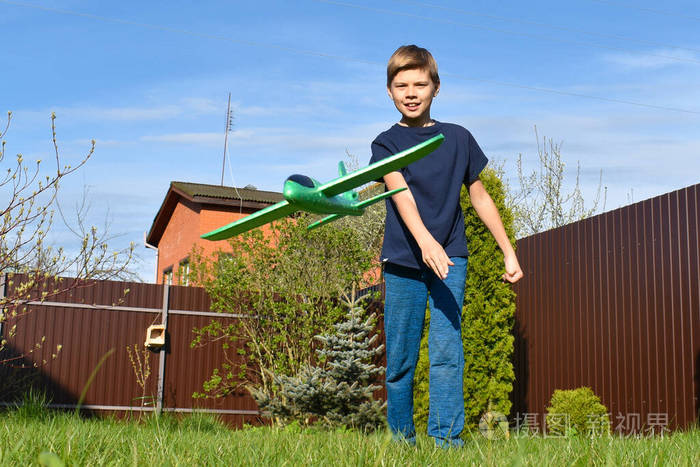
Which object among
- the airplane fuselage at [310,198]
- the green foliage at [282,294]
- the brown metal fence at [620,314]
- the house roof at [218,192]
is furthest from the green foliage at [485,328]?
the house roof at [218,192]

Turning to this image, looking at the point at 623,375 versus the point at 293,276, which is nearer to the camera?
the point at 623,375

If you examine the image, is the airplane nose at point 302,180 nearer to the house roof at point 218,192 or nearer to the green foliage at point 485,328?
the green foliage at point 485,328

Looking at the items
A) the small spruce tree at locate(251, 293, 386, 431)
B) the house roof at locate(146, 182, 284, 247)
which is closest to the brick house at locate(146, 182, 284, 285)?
the house roof at locate(146, 182, 284, 247)

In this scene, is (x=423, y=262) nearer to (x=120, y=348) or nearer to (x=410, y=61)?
(x=410, y=61)

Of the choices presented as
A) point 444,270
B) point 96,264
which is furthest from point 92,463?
point 96,264

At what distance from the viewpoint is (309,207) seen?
1.62m

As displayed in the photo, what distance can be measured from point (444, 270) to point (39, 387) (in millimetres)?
8308

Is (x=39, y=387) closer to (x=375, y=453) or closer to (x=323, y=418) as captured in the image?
(x=323, y=418)

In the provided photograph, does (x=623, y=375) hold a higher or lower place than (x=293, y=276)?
lower

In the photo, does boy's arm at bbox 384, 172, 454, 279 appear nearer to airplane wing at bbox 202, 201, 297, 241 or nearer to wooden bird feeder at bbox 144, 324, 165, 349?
airplane wing at bbox 202, 201, 297, 241

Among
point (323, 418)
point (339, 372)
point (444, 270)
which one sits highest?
point (444, 270)

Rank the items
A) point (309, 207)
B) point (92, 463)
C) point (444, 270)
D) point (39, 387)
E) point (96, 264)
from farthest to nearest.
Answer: point (39, 387)
point (96, 264)
point (444, 270)
point (92, 463)
point (309, 207)

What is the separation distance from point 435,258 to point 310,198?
0.96 metres

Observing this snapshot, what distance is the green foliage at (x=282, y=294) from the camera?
9453mm
